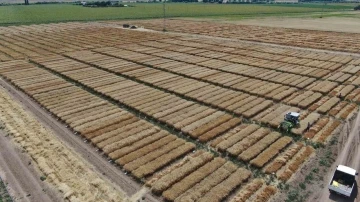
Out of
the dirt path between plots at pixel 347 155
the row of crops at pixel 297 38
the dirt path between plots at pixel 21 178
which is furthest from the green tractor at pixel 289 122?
the row of crops at pixel 297 38

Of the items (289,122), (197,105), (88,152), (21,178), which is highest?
(289,122)

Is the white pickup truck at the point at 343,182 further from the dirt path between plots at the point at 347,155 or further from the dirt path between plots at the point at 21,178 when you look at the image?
the dirt path between plots at the point at 21,178

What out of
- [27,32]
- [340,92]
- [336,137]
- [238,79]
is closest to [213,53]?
[238,79]

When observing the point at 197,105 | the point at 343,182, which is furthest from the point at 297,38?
the point at 343,182

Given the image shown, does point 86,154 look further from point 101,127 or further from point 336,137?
point 336,137

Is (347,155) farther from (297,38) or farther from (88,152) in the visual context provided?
(297,38)

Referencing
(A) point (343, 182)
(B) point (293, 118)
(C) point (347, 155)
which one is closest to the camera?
(A) point (343, 182)
